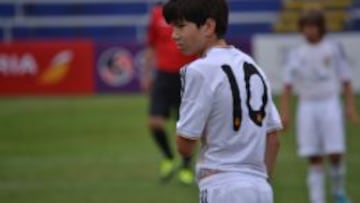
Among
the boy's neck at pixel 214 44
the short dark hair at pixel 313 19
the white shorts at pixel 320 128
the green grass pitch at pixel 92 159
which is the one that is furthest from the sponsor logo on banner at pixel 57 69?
the boy's neck at pixel 214 44

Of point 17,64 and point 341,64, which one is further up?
point 341,64

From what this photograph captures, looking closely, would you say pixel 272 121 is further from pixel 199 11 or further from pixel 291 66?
pixel 291 66

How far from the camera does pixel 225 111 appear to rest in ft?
15.6

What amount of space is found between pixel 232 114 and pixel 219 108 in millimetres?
70

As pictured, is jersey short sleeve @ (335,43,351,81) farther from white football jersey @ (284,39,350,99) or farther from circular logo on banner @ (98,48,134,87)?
circular logo on banner @ (98,48,134,87)

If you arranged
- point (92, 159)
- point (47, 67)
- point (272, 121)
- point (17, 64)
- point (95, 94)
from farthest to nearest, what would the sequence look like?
point (17, 64)
point (47, 67)
point (95, 94)
point (92, 159)
point (272, 121)

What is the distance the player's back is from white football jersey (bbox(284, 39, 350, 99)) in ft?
17.5

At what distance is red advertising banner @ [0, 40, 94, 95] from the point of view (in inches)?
938

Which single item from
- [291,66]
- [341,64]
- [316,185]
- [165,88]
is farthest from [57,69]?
[316,185]

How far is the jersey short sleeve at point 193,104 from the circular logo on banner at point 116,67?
1892cm

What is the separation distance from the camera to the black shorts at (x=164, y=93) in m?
12.3

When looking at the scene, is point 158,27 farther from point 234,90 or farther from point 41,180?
point 234,90

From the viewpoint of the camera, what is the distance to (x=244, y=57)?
193 inches

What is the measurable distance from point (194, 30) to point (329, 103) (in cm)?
566
